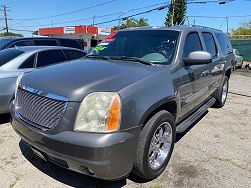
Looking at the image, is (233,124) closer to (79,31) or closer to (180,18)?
(79,31)

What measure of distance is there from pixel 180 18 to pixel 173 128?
48.9 m

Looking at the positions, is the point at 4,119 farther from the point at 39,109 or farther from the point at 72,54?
the point at 39,109

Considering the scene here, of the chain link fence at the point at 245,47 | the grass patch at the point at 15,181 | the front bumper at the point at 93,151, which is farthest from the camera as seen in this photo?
the chain link fence at the point at 245,47

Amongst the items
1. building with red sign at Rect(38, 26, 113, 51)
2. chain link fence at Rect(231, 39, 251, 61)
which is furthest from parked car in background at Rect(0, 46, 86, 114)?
building with red sign at Rect(38, 26, 113, 51)

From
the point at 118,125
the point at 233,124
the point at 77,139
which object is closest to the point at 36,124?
the point at 77,139

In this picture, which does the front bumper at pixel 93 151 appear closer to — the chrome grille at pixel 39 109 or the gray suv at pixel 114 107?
the gray suv at pixel 114 107

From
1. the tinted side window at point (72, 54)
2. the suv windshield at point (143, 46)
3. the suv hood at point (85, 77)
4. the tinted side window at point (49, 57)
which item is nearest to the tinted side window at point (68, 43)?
the tinted side window at point (72, 54)

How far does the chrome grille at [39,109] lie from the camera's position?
280 cm

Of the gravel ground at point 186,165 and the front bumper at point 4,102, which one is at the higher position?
the front bumper at point 4,102

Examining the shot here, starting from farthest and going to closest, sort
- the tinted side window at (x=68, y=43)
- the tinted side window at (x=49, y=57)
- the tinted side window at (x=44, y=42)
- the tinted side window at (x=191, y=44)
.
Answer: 1. the tinted side window at (x=68, y=43)
2. the tinted side window at (x=44, y=42)
3. the tinted side window at (x=49, y=57)
4. the tinted side window at (x=191, y=44)

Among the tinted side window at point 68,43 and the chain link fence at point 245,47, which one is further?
the chain link fence at point 245,47

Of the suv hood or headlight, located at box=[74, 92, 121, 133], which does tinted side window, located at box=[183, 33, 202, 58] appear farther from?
headlight, located at box=[74, 92, 121, 133]

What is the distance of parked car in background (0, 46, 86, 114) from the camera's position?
501 centimetres

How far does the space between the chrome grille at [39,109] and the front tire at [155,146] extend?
0.92 metres
